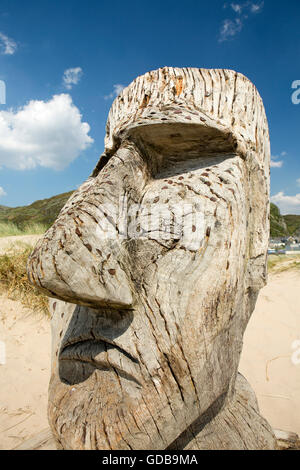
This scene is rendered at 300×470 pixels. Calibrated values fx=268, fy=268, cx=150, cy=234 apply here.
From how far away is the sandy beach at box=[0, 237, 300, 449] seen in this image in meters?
2.82

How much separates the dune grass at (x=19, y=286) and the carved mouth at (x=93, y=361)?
10.4 ft

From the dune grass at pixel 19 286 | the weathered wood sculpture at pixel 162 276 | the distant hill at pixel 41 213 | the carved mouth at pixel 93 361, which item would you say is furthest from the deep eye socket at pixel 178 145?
the distant hill at pixel 41 213

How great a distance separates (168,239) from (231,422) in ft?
4.04

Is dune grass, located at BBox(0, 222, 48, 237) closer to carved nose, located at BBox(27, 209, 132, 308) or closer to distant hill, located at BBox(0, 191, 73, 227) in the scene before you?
distant hill, located at BBox(0, 191, 73, 227)

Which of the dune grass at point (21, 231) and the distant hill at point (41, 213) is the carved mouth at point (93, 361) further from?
the distant hill at point (41, 213)

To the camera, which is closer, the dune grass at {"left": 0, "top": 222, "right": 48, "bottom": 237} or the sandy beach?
the sandy beach

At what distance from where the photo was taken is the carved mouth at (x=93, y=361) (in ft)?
3.99

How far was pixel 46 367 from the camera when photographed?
360cm

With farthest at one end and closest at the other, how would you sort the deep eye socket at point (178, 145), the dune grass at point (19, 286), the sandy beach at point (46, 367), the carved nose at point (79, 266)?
the dune grass at point (19, 286) → the sandy beach at point (46, 367) → the deep eye socket at point (178, 145) → the carved nose at point (79, 266)

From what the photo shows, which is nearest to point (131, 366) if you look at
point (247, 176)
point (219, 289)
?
point (219, 289)

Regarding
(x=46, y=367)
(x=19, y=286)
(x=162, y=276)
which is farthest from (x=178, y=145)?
(x=19, y=286)

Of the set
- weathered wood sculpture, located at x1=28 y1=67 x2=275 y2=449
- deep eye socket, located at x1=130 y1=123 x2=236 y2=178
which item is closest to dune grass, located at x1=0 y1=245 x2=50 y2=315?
weathered wood sculpture, located at x1=28 y1=67 x2=275 y2=449
